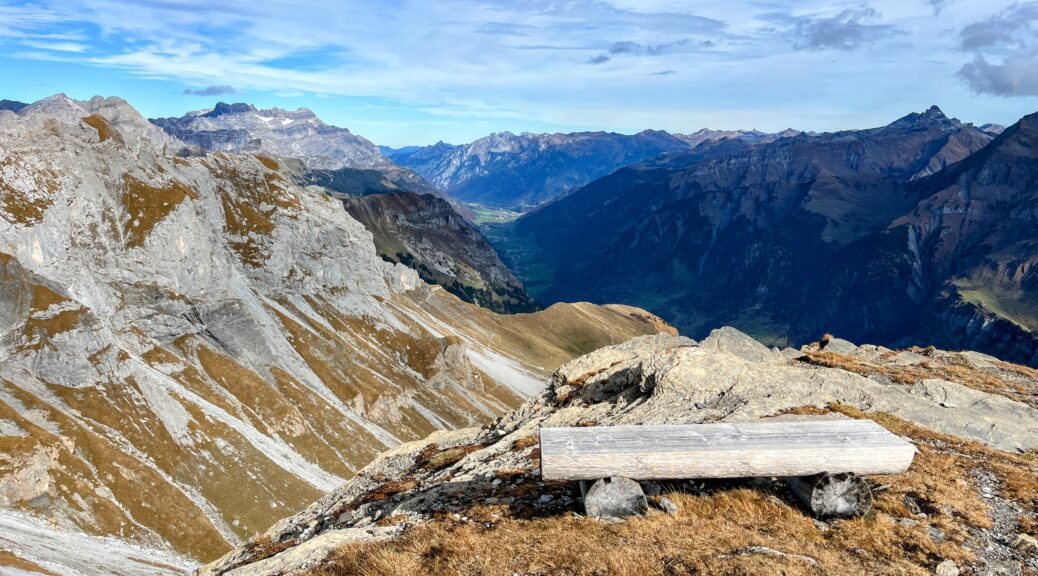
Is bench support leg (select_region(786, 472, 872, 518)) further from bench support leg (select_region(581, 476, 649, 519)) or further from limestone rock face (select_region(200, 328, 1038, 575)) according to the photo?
limestone rock face (select_region(200, 328, 1038, 575))

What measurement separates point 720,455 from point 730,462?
0.98ft

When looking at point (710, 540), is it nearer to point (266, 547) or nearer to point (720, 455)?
point (720, 455)

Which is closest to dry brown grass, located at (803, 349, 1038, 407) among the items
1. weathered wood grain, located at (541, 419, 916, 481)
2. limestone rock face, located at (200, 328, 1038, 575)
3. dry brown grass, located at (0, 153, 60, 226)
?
limestone rock face, located at (200, 328, 1038, 575)

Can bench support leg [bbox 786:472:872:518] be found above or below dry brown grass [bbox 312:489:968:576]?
above

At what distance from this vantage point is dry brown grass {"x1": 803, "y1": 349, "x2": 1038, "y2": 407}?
30234 millimetres

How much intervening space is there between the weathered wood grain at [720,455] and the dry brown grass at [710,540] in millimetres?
968

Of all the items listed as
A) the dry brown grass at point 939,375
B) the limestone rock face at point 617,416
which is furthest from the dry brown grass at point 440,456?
the dry brown grass at point 939,375

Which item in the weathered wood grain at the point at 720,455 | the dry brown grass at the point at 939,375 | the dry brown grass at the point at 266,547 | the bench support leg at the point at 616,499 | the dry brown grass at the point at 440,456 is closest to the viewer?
the weathered wood grain at the point at 720,455

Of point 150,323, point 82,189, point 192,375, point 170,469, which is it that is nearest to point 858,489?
point 170,469

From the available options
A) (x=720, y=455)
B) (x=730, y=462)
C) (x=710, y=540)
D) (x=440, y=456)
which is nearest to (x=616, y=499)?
(x=710, y=540)

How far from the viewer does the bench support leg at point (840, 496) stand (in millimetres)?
14070

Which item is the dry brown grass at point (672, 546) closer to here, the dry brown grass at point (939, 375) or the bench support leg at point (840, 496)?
the bench support leg at point (840, 496)

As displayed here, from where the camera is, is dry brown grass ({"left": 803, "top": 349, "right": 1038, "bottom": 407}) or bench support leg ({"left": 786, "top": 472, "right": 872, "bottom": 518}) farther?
dry brown grass ({"left": 803, "top": 349, "right": 1038, "bottom": 407})

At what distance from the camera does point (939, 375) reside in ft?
107
